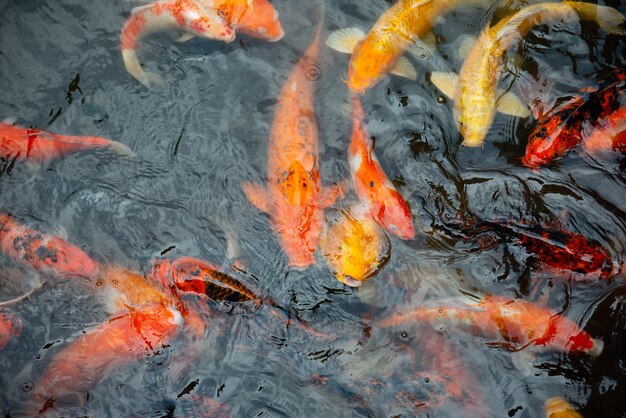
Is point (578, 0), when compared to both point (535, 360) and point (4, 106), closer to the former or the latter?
point (535, 360)

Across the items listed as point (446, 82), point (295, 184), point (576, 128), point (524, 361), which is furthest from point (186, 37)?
Result: point (524, 361)

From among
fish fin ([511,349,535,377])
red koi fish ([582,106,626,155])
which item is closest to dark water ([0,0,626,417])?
fish fin ([511,349,535,377])

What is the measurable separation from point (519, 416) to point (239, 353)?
186 cm

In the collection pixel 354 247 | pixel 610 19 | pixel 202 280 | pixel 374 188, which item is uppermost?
pixel 610 19

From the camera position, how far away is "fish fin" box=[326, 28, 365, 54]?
4066mm

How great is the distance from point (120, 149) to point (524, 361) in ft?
10.6

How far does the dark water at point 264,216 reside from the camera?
3422 millimetres

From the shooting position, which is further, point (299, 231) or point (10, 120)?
point (10, 120)

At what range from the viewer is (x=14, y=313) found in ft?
11.7

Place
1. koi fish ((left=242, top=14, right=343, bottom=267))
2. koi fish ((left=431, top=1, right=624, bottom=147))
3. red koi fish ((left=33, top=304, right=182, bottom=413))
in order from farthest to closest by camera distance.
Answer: koi fish ((left=431, top=1, right=624, bottom=147)) < koi fish ((left=242, top=14, right=343, bottom=267)) < red koi fish ((left=33, top=304, right=182, bottom=413))

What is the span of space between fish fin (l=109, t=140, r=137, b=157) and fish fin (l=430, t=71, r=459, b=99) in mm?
2355

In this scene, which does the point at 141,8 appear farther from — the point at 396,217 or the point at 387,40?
the point at 396,217

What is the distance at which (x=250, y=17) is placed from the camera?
4105 millimetres

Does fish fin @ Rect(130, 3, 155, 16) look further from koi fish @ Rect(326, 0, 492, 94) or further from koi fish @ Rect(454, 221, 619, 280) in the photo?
koi fish @ Rect(454, 221, 619, 280)
